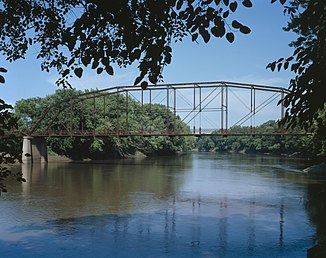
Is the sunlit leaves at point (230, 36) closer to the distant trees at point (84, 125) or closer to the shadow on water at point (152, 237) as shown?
the shadow on water at point (152, 237)

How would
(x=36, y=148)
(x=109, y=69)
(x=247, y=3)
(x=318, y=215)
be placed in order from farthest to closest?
(x=36, y=148), (x=318, y=215), (x=109, y=69), (x=247, y=3)

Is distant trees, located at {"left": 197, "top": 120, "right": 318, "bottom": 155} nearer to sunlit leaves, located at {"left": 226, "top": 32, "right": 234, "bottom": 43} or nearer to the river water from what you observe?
the river water

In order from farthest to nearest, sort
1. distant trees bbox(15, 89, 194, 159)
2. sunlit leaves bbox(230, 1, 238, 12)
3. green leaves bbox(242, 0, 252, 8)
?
1. distant trees bbox(15, 89, 194, 159)
2. sunlit leaves bbox(230, 1, 238, 12)
3. green leaves bbox(242, 0, 252, 8)

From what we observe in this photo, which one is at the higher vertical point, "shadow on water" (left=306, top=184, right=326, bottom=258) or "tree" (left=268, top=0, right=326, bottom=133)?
"tree" (left=268, top=0, right=326, bottom=133)

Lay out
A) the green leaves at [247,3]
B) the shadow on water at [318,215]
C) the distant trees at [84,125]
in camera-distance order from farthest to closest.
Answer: the distant trees at [84,125] < the shadow on water at [318,215] < the green leaves at [247,3]

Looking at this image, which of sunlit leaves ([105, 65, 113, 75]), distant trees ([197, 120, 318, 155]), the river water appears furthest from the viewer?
distant trees ([197, 120, 318, 155])

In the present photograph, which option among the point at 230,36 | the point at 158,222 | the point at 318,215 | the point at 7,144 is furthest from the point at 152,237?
the point at 230,36

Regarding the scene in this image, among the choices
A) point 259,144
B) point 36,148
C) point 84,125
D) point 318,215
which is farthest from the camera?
point 259,144

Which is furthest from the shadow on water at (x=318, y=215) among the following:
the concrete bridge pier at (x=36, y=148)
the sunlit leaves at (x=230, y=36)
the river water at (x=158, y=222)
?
the concrete bridge pier at (x=36, y=148)

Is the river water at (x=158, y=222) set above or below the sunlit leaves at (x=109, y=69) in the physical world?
below

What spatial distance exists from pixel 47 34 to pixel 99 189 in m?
21.7

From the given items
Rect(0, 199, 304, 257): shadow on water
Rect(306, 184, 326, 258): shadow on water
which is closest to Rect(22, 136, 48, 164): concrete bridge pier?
Rect(306, 184, 326, 258): shadow on water

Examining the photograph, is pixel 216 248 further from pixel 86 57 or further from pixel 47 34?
pixel 86 57

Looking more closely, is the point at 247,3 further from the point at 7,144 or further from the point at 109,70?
the point at 7,144
